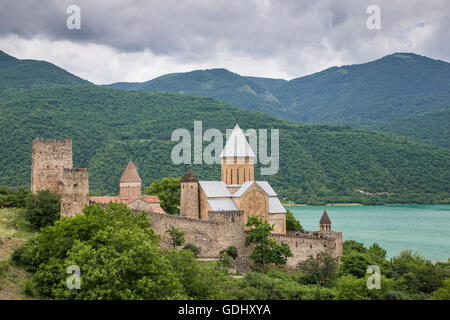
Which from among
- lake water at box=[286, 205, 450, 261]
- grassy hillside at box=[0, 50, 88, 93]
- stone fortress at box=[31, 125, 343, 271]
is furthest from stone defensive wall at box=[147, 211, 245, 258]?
grassy hillside at box=[0, 50, 88, 93]

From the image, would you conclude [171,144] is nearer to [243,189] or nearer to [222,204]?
[243,189]

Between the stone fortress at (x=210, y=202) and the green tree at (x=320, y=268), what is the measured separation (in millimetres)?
759

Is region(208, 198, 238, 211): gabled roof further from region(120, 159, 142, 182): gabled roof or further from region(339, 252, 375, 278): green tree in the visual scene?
region(339, 252, 375, 278): green tree

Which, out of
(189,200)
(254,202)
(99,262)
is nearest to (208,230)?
(189,200)

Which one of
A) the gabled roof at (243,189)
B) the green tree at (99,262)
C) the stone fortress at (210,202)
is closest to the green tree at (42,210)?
the stone fortress at (210,202)

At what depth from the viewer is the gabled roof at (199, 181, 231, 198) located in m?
29.2

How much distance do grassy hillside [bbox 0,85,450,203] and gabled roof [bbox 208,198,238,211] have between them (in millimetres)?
33876

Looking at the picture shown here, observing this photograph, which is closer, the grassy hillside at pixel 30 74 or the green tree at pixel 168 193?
the green tree at pixel 168 193

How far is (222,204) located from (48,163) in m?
9.95

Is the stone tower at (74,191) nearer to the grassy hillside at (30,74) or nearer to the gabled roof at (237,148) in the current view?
the gabled roof at (237,148)

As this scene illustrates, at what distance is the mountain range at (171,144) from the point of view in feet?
227

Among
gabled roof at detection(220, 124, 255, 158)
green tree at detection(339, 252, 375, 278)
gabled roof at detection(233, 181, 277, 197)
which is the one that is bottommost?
green tree at detection(339, 252, 375, 278)

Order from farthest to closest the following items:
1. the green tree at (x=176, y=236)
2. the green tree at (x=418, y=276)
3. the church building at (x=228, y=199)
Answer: the church building at (x=228, y=199) < the green tree at (x=176, y=236) < the green tree at (x=418, y=276)

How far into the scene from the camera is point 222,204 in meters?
28.8
